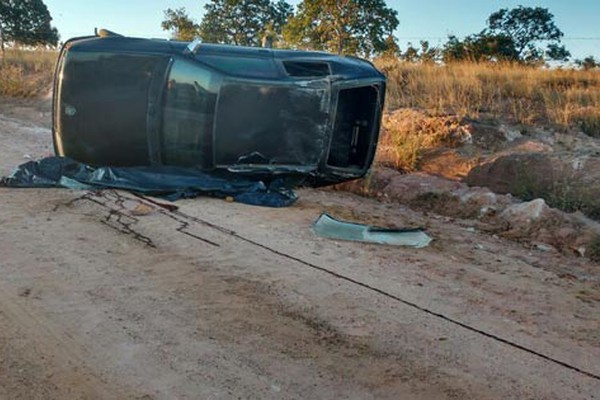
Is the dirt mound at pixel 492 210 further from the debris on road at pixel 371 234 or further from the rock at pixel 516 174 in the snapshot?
the debris on road at pixel 371 234

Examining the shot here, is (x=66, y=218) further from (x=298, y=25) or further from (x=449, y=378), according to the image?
(x=298, y=25)

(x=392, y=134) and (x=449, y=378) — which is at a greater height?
(x=392, y=134)

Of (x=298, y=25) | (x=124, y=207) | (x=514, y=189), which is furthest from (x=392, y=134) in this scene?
(x=298, y=25)

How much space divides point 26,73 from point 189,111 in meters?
15.7

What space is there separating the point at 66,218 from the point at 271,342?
2.89m

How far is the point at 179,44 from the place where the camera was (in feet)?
20.5

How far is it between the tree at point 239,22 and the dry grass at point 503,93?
27.1 m

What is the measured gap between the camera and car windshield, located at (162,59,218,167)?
5.89 meters

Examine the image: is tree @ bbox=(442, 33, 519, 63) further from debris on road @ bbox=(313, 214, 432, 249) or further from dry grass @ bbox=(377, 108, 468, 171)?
debris on road @ bbox=(313, 214, 432, 249)

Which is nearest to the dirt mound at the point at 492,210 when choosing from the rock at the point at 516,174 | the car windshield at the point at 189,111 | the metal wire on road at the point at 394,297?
the rock at the point at 516,174

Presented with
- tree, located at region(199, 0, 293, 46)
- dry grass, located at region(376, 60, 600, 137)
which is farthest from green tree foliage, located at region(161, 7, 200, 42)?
dry grass, located at region(376, 60, 600, 137)

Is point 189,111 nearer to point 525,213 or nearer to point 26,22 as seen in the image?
point 525,213

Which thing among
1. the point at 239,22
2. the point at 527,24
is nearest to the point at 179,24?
the point at 239,22

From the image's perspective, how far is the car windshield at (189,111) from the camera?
589 centimetres
